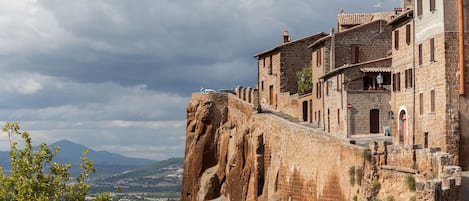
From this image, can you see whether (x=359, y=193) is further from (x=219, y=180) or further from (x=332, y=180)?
(x=219, y=180)

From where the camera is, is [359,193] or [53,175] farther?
[359,193]

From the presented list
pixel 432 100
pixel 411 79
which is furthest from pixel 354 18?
pixel 432 100

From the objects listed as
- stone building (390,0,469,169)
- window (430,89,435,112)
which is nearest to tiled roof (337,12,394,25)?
stone building (390,0,469,169)

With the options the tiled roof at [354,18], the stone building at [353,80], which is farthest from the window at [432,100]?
the tiled roof at [354,18]

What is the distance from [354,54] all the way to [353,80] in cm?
930

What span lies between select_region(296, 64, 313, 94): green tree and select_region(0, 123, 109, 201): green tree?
43.9m

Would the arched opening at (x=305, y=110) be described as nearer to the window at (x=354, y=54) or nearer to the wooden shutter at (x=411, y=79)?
the window at (x=354, y=54)

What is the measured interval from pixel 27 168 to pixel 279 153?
103 feet

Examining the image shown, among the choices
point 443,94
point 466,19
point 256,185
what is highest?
point 466,19

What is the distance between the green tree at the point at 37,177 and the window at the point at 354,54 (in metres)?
38.1

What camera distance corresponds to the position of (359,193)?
55.2m

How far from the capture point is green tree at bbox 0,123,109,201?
156 feet

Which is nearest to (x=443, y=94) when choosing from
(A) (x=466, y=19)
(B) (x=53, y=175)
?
(A) (x=466, y=19)

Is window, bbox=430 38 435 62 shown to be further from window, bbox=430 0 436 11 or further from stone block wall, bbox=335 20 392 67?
stone block wall, bbox=335 20 392 67
